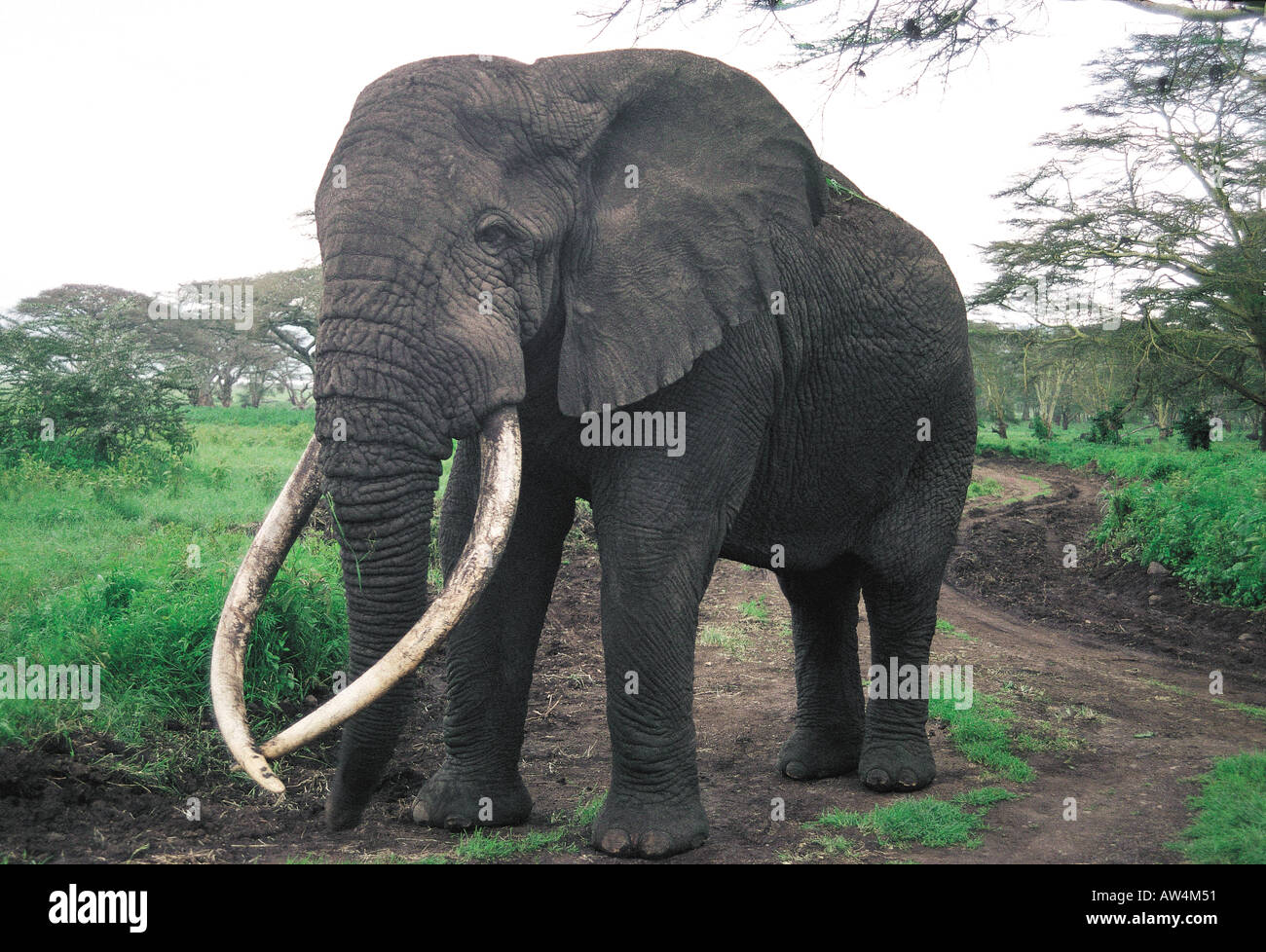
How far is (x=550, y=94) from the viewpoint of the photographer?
177 inches

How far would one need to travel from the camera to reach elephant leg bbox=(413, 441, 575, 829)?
16.8ft

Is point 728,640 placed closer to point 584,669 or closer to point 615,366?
point 584,669

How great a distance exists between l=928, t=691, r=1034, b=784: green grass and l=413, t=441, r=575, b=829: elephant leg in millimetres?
2962

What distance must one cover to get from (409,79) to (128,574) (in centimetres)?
438

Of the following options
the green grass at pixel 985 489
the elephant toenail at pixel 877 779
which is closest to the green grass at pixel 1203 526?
the green grass at pixel 985 489

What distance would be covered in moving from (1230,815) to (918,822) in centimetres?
146

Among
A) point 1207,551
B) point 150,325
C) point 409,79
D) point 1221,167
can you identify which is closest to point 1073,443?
point 1221,167

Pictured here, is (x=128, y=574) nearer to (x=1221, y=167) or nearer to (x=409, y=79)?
(x=409, y=79)

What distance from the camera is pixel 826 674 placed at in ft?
21.5

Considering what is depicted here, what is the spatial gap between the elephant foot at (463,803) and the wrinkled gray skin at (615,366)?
0.01m

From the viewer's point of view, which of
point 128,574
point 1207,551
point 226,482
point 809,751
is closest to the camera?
point 809,751

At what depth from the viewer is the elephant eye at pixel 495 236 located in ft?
13.7

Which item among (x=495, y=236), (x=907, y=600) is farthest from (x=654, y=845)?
(x=495, y=236)

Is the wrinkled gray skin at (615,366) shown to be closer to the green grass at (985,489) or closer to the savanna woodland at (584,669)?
the savanna woodland at (584,669)
